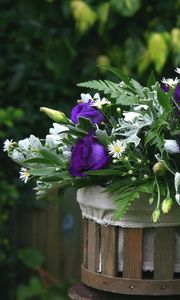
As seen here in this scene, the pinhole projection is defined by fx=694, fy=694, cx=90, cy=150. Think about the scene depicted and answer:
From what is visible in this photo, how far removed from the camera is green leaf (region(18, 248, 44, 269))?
4086mm

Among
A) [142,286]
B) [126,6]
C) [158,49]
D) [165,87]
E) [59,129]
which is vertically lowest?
[142,286]

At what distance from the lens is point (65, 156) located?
5.29 feet

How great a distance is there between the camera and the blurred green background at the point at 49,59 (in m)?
3.76

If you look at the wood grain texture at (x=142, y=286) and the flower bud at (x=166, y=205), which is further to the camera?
the wood grain texture at (x=142, y=286)

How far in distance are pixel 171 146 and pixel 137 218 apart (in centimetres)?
20

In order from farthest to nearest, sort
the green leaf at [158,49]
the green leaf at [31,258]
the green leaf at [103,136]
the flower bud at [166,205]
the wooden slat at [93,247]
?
the green leaf at [31,258] → the green leaf at [158,49] → the wooden slat at [93,247] → the green leaf at [103,136] → the flower bud at [166,205]

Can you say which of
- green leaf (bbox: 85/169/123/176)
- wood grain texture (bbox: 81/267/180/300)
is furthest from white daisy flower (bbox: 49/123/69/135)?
wood grain texture (bbox: 81/267/180/300)

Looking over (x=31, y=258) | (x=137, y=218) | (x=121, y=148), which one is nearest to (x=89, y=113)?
(x=121, y=148)

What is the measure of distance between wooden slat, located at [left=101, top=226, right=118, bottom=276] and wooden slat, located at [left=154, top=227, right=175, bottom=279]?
95 millimetres

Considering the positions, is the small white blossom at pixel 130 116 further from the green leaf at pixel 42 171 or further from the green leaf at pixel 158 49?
the green leaf at pixel 158 49

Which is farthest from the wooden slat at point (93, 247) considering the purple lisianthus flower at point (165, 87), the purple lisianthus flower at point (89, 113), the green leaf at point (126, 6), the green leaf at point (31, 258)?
the green leaf at point (31, 258)

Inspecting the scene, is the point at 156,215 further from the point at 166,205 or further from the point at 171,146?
the point at 171,146

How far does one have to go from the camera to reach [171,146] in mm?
1493

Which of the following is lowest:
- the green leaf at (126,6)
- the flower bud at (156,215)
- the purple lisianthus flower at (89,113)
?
the flower bud at (156,215)
